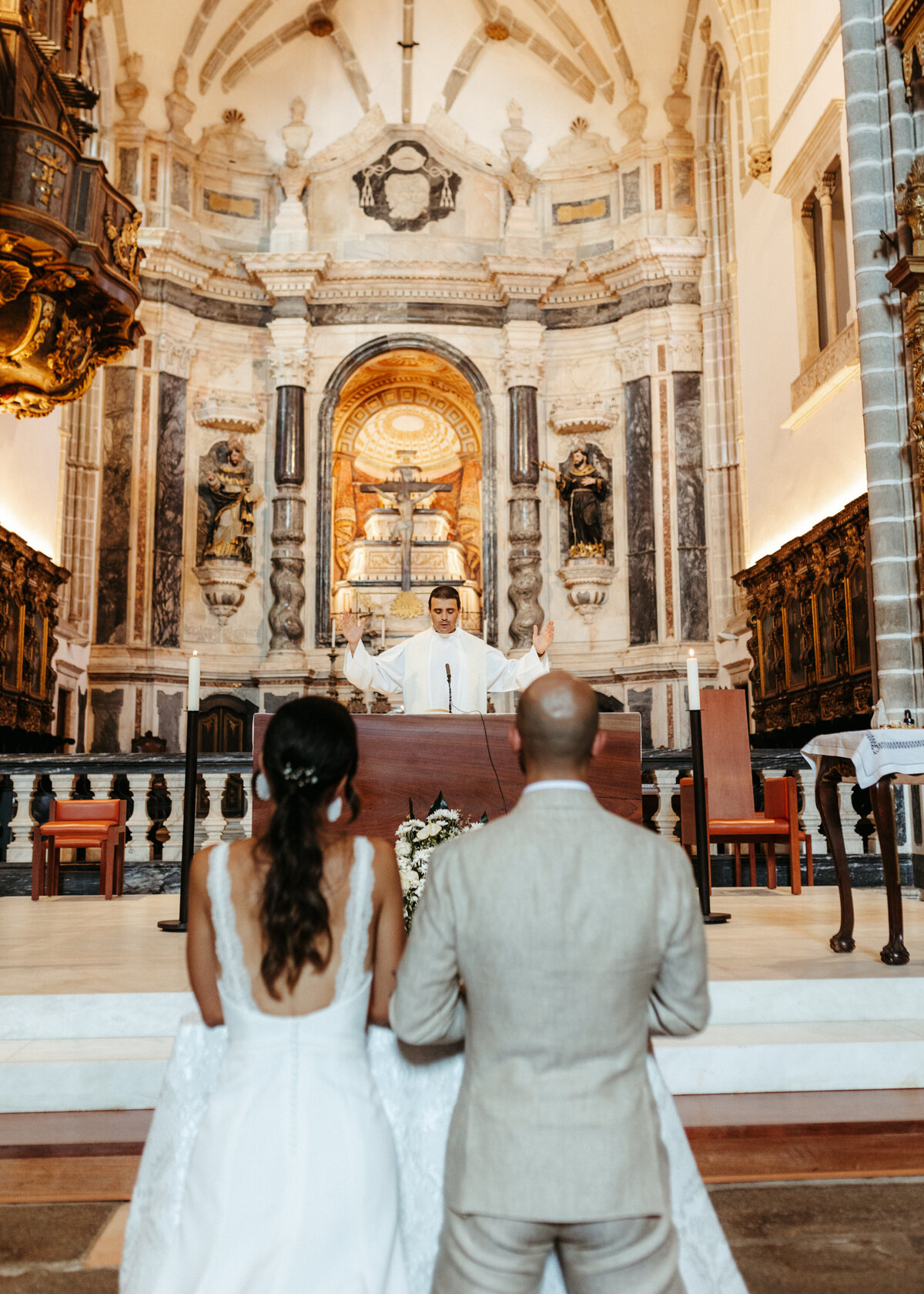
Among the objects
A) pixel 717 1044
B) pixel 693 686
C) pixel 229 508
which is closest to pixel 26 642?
pixel 229 508

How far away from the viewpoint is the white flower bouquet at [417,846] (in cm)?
396

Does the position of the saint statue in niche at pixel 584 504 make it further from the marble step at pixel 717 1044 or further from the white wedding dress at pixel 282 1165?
the white wedding dress at pixel 282 1165

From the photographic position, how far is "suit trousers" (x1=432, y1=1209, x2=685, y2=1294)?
1.67 meters

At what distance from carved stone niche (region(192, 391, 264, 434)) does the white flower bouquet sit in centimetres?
1346

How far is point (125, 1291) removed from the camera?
6.20 ft

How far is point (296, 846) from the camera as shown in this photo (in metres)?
1.88

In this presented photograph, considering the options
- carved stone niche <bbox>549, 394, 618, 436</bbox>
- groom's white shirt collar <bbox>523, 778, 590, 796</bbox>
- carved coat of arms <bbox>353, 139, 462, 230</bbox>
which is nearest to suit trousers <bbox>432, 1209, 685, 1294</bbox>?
groom's white shirt collar <bbox>523, 778, 590, 796</bbox>

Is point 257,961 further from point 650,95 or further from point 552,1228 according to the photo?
point 650,95

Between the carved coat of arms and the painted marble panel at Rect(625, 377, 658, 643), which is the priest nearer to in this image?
the painted marble panel at Rect(625, 377, 658, 643)

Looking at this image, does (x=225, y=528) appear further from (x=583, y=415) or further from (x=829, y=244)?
(x=829, y=244)

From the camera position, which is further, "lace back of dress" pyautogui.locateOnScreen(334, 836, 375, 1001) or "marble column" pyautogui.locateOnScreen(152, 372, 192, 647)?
"marble column" pyautogui.locateOnScreen(152, 372, 192, 647)

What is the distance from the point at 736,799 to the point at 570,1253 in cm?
626

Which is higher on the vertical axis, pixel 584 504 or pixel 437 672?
pixel 584 504

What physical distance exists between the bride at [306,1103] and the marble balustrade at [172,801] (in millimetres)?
5977
